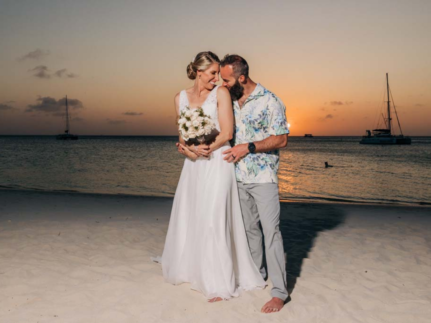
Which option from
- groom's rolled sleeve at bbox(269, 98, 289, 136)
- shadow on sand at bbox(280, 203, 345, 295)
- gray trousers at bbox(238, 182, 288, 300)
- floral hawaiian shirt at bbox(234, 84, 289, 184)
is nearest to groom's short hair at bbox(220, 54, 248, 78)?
floral hawaiian shirt at bbox(234, 84, 289, 184)

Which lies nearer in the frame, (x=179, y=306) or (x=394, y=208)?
(x=179, y=306)

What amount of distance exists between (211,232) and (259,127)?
126 centimetres

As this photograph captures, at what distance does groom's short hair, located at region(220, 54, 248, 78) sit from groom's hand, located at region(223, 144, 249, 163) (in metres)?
0.74

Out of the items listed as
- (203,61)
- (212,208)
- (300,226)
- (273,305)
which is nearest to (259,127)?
(203,61)

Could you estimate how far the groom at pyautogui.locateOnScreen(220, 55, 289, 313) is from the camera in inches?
150

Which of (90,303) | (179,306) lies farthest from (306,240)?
(90,303)

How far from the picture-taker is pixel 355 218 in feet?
30.2

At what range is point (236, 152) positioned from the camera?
3838 millimetres

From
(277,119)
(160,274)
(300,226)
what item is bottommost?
(300,226)

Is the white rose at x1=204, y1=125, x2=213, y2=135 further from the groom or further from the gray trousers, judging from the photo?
the gray trousers

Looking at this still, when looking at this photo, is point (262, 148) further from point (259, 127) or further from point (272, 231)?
point (272, 231)

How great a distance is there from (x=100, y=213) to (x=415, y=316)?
7.51 m

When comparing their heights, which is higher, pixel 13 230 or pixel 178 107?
pixel 178 107

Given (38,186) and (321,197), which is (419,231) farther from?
(38,186)
